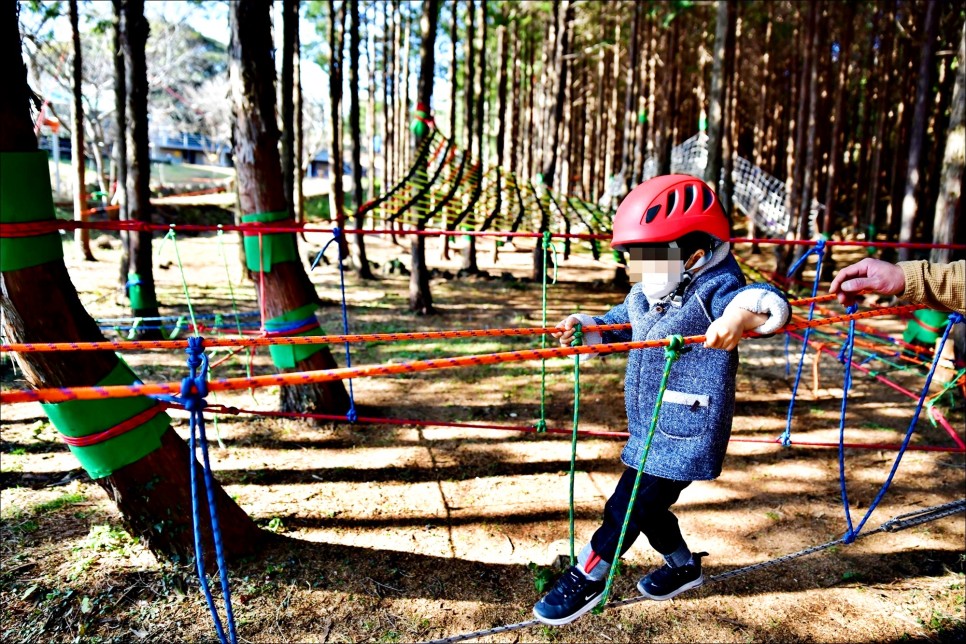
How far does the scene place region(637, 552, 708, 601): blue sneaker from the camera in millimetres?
2109

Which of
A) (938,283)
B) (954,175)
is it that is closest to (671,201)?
(938,283)

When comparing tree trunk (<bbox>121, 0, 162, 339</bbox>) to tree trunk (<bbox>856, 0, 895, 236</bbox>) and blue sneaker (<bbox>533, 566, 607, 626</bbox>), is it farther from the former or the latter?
tree trunk (<bbox>856, 0, 895, 236</bbox>)

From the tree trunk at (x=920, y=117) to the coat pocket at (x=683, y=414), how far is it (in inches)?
244

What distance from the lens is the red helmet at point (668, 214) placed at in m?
1.70

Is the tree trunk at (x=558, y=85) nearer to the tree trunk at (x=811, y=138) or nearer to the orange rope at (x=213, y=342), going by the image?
the tree trunk at (x=811, y=138)

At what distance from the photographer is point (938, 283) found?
1.90 meters

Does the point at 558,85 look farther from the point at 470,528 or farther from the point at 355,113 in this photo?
the point at 470,528

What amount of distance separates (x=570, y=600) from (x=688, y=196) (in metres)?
1.30

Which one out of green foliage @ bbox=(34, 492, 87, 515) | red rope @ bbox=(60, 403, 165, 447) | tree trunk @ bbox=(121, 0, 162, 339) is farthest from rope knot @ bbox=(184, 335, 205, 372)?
tree trunk @ bbox=(121, 0, 162, 339)

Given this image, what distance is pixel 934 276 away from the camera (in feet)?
6.23

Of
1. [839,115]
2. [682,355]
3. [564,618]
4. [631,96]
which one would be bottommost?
[564,618]

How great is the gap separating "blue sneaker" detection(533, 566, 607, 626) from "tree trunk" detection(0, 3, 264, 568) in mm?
1494

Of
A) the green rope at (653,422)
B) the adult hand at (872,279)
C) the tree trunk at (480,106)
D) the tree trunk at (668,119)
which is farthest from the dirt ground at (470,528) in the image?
the tree trunk at (668,119)

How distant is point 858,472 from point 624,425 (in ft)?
4.85
